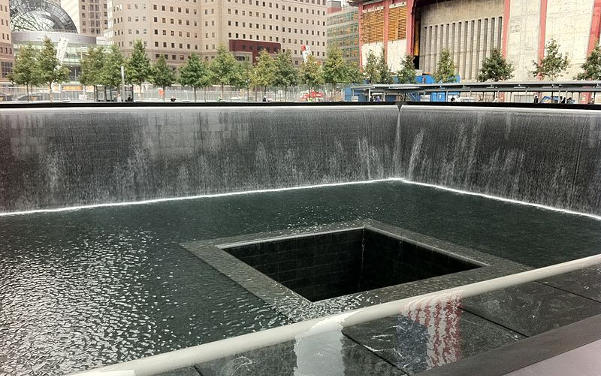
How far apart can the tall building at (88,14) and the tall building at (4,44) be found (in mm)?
62203

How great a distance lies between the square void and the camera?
906 centimetres

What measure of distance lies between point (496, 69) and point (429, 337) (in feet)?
143

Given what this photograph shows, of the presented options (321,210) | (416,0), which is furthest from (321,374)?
(416,0)

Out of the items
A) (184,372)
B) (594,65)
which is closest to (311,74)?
(594,65)

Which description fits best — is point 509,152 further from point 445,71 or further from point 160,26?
point 160,26

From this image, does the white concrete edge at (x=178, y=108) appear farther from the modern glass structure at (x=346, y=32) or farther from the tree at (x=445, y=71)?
the modern glass structure at (x=346, y=32)

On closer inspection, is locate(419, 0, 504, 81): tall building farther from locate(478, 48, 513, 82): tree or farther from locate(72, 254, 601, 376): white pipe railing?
locate(72, 254, 601, 376): white pipe railing

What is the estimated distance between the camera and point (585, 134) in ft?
43.7

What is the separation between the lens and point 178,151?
1507 cm

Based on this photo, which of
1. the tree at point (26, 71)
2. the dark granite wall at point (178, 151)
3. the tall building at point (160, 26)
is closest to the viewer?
the dark granite wall at point (178, 151)

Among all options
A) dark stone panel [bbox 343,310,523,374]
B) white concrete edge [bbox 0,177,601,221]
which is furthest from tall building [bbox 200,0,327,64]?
dark stone panel [bbox 343,310,523,374]

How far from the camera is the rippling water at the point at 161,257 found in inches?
231

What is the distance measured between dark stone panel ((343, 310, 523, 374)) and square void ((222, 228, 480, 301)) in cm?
518

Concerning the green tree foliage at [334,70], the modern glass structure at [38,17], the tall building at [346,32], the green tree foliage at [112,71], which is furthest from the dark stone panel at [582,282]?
the modern glass structure at [38,17]
